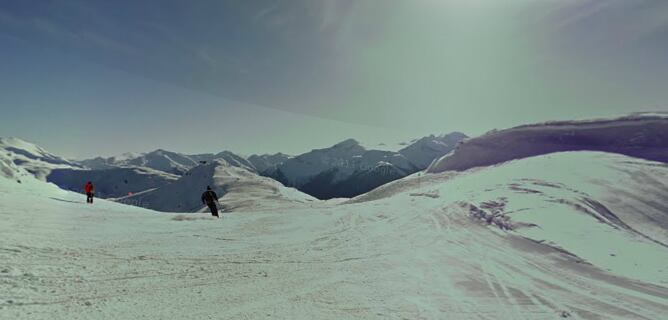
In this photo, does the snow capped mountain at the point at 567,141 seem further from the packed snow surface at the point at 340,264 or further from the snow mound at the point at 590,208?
the packed snow surface at the point at 340,264

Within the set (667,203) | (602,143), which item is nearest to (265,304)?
(667,203)

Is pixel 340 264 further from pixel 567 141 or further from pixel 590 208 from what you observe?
pixel 567 141

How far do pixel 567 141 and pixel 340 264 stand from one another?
63.7m

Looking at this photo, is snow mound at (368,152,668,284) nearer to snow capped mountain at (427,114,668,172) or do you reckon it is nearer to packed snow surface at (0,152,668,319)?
packed snow surface at (0,152,668,319)

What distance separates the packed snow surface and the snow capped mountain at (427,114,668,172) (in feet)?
112

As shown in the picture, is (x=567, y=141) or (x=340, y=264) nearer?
(x=340, y=264)

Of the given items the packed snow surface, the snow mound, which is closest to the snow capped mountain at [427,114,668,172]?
the snow mound

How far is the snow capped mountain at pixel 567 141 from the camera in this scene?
4644 cm

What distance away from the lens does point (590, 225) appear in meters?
16.6

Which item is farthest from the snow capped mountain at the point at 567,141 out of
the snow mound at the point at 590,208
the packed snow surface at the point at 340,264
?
the packed snow surface at the point at 340,264

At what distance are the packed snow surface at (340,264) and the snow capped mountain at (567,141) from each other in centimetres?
3424

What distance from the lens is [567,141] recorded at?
59.8 meters

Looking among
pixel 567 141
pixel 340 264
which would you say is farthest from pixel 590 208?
pixel 567 141

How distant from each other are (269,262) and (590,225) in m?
15.6
